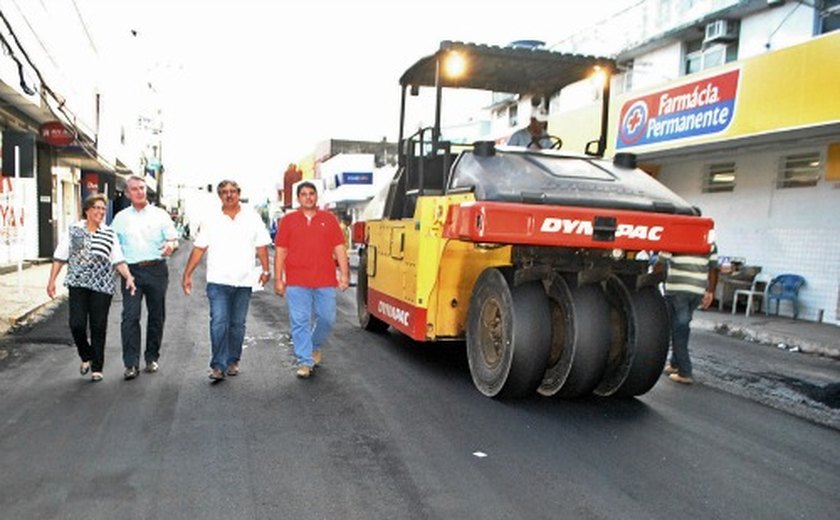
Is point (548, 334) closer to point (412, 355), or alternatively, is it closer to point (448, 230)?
point (448, 230)

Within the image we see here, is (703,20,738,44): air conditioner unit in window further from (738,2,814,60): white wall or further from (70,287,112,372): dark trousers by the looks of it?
(70,287,112,372): dark trousers

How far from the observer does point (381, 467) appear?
372 centimetres

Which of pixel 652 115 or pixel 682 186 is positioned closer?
pixel 652 115

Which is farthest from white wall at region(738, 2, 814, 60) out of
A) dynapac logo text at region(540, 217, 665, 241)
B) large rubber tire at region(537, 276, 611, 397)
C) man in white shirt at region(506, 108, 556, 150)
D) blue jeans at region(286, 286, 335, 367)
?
blue jeans at region(286, 286, 335, 367)

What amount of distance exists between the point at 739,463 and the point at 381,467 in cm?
220

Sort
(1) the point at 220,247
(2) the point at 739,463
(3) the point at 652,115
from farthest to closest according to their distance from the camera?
(3) the point at 652,115 → (1) the point at 220,247 → (2) the point at 739,463

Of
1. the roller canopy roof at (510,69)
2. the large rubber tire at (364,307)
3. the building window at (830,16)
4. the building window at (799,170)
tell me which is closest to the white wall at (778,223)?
the building window at (799,170)

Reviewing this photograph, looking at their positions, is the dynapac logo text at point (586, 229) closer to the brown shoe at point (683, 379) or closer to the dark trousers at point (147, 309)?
the brown shoe at point (683, 379)

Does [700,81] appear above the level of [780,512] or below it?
above

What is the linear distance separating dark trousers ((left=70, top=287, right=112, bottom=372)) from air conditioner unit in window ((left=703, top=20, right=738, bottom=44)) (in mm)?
15576

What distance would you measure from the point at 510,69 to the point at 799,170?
7124mm

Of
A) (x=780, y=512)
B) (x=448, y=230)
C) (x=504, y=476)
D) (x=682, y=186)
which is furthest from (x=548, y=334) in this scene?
(x=682, y=186)

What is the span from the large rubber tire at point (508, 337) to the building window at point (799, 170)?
26.6 ft

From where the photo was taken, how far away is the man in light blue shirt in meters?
5.57
